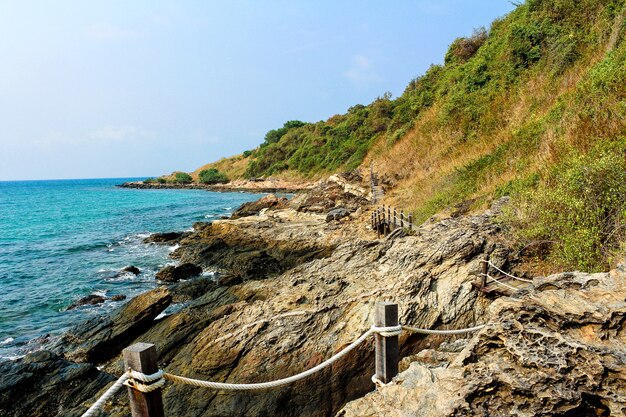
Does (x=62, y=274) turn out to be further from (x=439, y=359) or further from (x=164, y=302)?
(x=439, y=359)

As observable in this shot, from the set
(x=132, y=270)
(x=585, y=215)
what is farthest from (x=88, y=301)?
(x=585, y=215)

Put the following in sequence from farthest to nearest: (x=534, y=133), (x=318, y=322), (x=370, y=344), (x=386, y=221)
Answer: (x=386, y=221)
(x=534, y=133)
(x=318, y=322)
(x=370, y=344)

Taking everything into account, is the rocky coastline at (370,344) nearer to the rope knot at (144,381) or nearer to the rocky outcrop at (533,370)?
the rocky outcrop at (533,370)

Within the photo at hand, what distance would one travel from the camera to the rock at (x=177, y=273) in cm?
1623

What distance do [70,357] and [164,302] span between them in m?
2.47

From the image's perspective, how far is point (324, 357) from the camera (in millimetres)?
6973

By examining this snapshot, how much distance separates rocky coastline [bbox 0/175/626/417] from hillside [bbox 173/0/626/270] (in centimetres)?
143

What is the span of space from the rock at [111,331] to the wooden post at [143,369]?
745 cm

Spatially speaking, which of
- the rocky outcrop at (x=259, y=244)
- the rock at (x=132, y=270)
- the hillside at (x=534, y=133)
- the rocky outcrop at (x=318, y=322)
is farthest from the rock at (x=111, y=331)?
the hillside at (x=534, y=133)

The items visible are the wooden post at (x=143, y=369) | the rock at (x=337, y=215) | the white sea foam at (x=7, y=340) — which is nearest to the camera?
the wooden post at (x=143, y=369)

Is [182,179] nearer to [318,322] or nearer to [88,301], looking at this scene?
[88,301]

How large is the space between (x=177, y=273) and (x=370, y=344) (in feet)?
38.5

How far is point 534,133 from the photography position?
13.6 metres

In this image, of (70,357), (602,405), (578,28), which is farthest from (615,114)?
(70,357)
